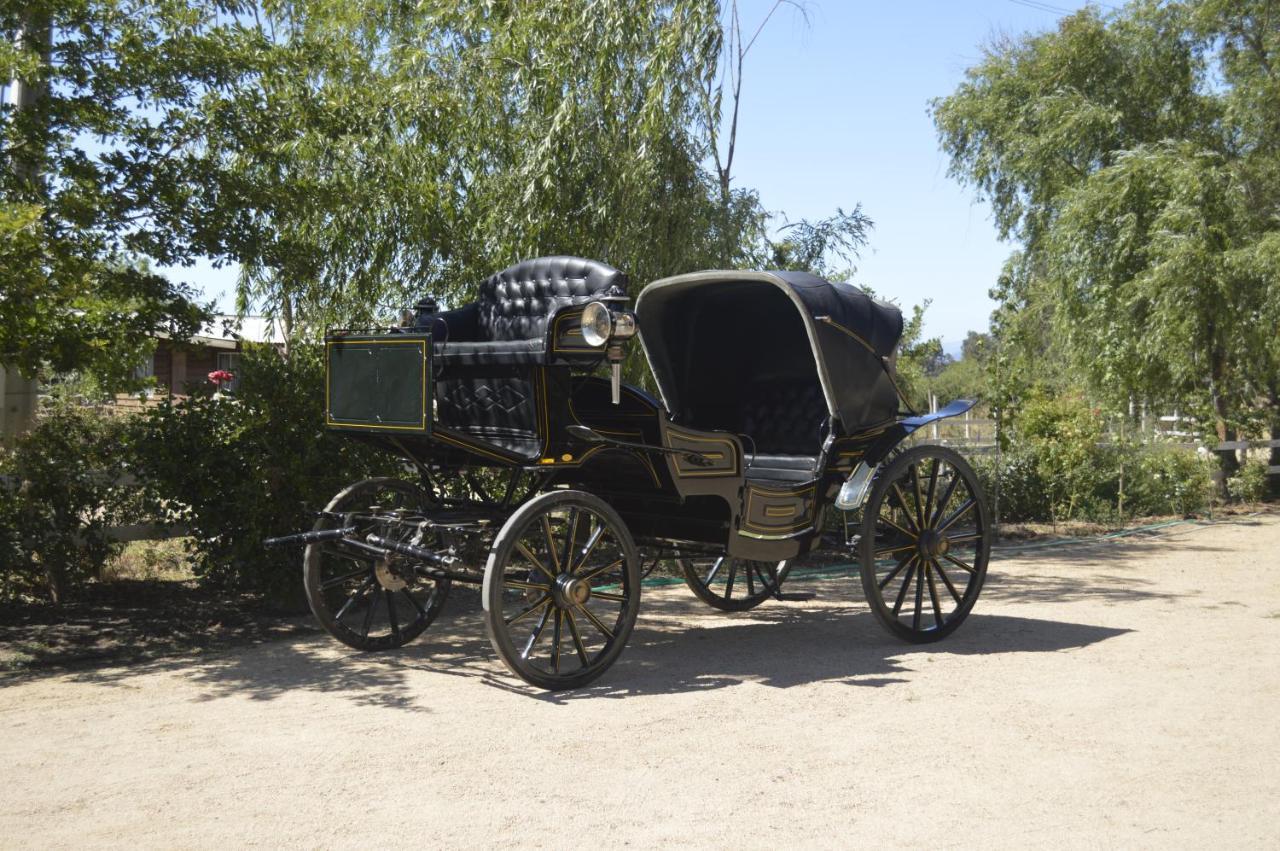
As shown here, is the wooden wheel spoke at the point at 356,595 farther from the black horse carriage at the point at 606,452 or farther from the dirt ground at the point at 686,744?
the dirt ground at the point at 686,744

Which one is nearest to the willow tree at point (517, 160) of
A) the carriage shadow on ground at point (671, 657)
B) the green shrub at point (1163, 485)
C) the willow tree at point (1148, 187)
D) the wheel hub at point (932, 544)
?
the carriage shadow on ground at point (671, 657)

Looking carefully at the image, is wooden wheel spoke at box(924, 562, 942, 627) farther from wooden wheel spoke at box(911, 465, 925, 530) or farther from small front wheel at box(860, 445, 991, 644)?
wooden wheel spoke at box(911, 465, 925, 530)

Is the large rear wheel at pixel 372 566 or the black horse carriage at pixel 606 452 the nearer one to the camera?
the black horse carriage at pixel 606 452

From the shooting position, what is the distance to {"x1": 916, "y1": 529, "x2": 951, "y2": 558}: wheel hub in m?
7.49

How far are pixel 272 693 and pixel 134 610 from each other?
2.56 meters

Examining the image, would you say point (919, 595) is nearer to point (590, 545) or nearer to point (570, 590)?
point (590, 545)

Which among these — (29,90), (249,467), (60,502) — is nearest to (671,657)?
(249,467)

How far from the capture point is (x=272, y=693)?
20.1 feet

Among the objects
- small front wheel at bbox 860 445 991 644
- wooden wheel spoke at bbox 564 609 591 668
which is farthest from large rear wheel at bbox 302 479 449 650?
small front wheel at bbox 860 445 991 644

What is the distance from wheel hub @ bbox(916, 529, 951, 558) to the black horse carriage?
16 mm

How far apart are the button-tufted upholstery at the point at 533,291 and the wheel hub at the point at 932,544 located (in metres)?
2.56

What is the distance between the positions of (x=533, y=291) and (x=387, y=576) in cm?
176

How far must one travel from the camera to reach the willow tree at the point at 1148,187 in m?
16.4

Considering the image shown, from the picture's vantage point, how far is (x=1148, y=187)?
55.5 feet
